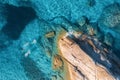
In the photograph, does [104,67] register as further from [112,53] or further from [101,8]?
[101,8]

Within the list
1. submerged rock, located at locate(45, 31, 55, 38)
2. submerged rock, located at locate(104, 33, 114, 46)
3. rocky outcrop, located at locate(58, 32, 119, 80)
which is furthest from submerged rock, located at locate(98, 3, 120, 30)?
submerged rock, located at locate(45, 31, 55, 38)

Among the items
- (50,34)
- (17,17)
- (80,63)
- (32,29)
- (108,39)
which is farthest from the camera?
(32,29)

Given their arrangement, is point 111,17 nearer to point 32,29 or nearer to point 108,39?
point 108,39

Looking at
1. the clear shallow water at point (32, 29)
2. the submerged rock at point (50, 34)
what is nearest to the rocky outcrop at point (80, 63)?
the submerged rock at point (50, 34)

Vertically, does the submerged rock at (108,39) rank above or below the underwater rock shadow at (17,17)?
above

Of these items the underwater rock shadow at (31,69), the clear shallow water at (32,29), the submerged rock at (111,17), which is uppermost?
the submerged rock at (111,17)

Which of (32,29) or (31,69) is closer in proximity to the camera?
(32,29)

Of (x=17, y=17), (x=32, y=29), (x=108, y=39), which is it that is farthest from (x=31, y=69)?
(x=108, y=39)

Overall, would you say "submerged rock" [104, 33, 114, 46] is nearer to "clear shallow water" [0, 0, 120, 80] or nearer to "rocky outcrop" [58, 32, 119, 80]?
"rocky outcrop" [58, 32, 119, 80]

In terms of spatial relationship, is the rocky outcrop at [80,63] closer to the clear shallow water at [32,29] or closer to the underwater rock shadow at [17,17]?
the clear shallow water at [32,29]
